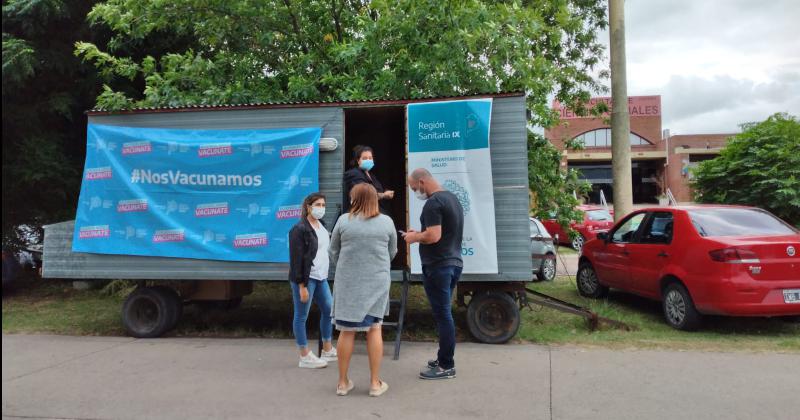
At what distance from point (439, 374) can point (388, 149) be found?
4.71 meters

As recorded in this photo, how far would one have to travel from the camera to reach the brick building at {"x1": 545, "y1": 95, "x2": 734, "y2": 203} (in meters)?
41.5

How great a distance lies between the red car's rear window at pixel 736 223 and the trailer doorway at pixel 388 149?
395 centimetres

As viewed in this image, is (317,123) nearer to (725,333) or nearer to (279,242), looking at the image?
(279,242)

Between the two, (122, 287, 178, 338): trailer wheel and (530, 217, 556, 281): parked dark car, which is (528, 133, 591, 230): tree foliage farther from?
(122, 287, 178, 338): trailer wheel

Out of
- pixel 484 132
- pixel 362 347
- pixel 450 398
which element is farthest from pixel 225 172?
pixel 450 398

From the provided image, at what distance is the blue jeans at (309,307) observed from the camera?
17.7 feet

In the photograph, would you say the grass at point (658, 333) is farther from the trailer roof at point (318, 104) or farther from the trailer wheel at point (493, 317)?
the trailer roof at point (318, 104)

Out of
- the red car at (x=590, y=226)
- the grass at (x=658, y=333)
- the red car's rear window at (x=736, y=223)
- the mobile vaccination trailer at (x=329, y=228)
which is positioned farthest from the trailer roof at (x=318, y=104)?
the red car at (x=590, y=226)

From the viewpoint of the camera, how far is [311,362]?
5.43m

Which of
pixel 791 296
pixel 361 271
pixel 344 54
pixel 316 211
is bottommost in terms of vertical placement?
pixel 791 296

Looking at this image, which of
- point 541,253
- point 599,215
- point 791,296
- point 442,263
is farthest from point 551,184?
point 599,215

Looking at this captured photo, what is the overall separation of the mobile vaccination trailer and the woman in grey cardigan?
65.7 inches

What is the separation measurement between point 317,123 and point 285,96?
326 cm

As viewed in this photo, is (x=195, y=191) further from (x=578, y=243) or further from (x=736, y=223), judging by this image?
(x=578, y=243)
